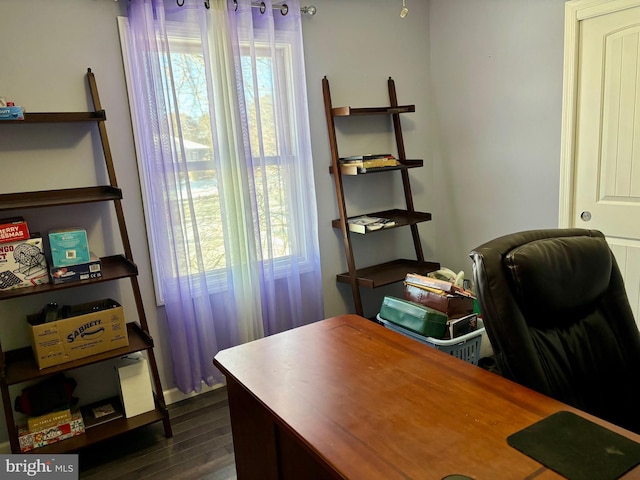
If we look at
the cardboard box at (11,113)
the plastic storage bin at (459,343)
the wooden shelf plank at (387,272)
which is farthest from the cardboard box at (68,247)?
the wooden shelf plank at (387,272)

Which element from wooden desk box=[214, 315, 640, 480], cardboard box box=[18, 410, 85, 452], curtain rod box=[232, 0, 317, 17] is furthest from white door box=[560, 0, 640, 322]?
cardboard box box=[18, 410, 85, 452]

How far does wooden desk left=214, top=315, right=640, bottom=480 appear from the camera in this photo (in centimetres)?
100

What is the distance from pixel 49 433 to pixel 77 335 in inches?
19.0

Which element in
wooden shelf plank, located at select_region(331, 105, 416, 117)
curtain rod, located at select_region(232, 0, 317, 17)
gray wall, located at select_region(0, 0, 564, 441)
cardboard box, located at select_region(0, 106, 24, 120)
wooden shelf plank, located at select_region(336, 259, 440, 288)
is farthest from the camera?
wooden shelf plank, located at select_region(336, 259, 440, 288)

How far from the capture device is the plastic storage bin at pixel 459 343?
2.05 meters

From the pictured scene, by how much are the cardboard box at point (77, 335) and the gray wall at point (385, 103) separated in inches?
11.7

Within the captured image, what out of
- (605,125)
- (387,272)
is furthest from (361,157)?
(605,125)

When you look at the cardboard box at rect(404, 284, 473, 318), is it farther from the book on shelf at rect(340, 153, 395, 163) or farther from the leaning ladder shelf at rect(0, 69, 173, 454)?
the leaning ladder shelf at rect(0, 69, 173, 454)

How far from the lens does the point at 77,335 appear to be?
2197 mm

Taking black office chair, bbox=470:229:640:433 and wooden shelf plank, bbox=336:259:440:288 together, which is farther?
wooden shelf plank, bbox=336:259:440:288

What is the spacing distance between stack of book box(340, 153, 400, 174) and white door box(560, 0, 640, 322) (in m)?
1.08

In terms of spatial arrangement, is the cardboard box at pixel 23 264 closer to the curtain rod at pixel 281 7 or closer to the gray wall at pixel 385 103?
the gray wall at pixel 385 103

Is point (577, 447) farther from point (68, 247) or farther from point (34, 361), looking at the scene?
point (34, 361)

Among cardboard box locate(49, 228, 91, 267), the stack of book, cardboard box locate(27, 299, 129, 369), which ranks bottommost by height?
cardboard box locate(27, 299, 129, 369)
